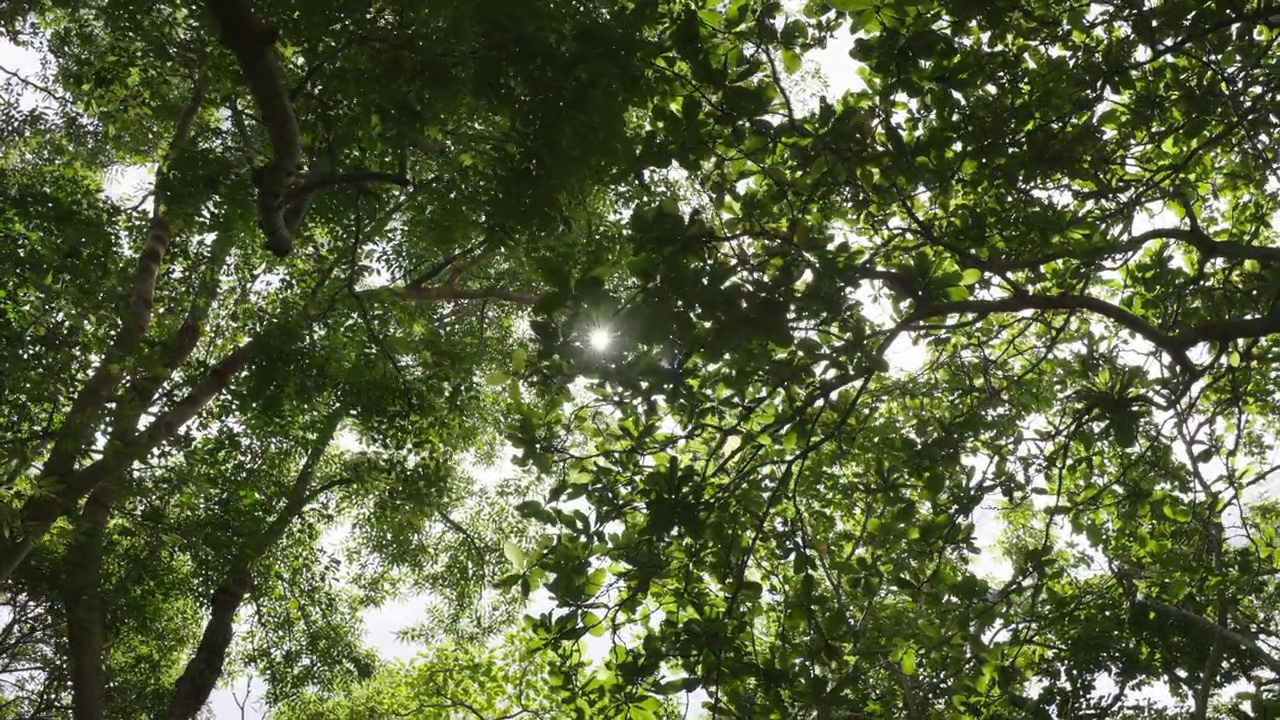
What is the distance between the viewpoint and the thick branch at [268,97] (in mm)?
3104

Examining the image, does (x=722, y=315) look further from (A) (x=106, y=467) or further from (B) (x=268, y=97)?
(A) (x=106, y=467)

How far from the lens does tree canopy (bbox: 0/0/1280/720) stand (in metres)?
2.81

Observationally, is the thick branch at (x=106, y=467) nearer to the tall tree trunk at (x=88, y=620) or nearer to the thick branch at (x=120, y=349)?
the thick branch at (x=120, y=349)

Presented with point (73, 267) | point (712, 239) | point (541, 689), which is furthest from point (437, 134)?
point (541, 689)

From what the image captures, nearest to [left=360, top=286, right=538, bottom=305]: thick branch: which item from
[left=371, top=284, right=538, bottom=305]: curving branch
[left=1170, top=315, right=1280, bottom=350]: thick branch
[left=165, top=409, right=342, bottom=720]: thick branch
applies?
[left=371, top=284, right=538, bottom=305]: curving branch

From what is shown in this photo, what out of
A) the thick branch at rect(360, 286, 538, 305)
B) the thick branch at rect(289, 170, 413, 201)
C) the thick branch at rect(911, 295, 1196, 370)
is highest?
the thick branch at rect(360, 286, 538, 305)

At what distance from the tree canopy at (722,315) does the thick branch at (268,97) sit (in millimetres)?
16

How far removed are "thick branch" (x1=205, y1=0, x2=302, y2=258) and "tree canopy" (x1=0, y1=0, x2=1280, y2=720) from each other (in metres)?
0.02

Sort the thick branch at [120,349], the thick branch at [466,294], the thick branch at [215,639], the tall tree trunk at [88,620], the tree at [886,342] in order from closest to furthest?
1. the tree at [886,342]
2. the thick branch at [120,349]
3. the tall tree trunk at [88,620]
4. the thick branch at [466,294]
5. the thick branch at [215,639]

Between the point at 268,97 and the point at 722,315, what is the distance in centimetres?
209

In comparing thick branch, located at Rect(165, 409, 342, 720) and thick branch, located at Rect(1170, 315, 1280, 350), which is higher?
thick branch, located at Rect(165, 409, 342, 720)

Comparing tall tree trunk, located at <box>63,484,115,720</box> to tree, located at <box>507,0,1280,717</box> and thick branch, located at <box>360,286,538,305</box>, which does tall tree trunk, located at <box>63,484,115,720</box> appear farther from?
tree, located at <box>507,0,1280,717</box>

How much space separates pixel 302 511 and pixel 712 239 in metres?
6.88

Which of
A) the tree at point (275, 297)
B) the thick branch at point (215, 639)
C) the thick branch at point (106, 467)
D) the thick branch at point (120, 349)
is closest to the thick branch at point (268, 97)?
the tree at point (275, 297)
